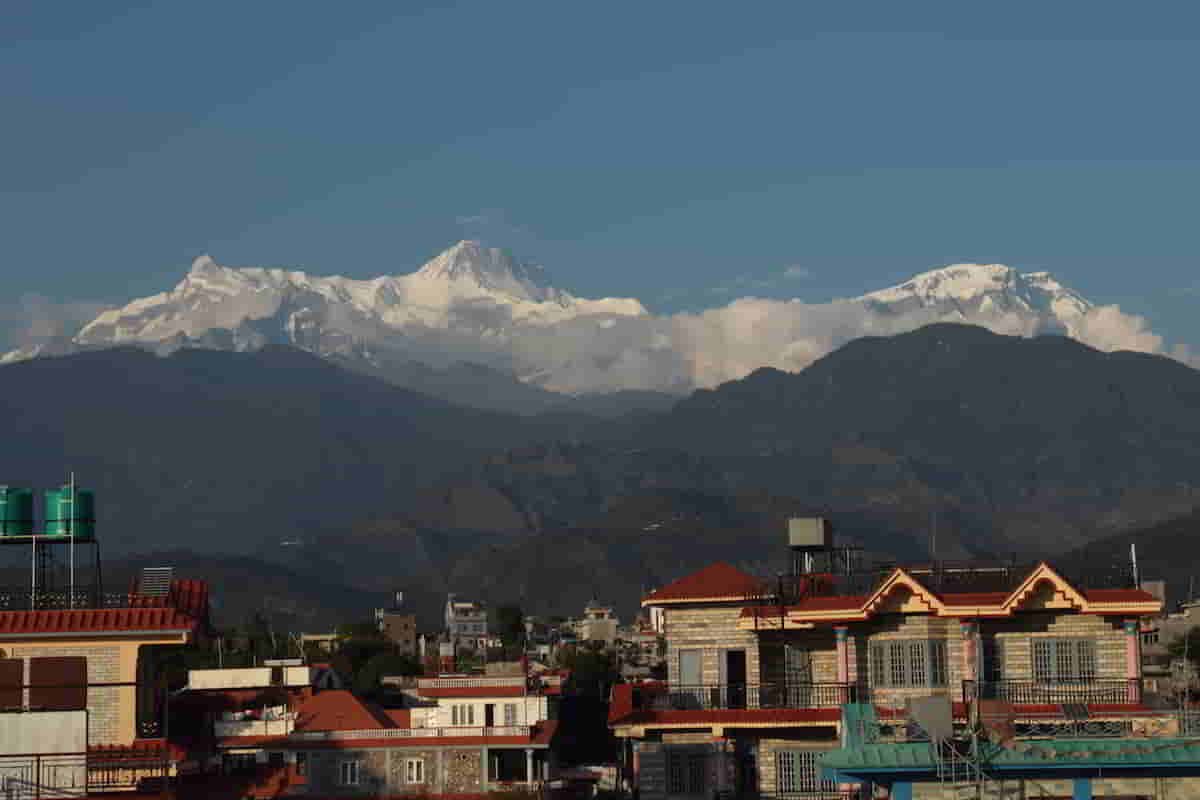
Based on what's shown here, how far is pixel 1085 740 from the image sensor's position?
42.6 meters

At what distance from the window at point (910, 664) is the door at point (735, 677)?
4724mm

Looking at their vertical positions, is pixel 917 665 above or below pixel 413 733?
above

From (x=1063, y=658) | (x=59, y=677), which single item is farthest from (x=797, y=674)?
(x=59, y=677)

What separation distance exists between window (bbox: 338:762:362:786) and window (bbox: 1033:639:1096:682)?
2956 cm

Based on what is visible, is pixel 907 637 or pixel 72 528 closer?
pixel 72 528

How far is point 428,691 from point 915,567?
31.6 m

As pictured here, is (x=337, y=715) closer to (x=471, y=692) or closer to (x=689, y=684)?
(x=471, y=692)

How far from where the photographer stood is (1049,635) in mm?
65438

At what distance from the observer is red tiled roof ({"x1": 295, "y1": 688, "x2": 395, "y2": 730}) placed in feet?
308

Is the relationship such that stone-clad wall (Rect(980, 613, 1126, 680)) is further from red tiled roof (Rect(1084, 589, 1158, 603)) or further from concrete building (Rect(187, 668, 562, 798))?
concrete building (Rect(187, 668, 562, 798))

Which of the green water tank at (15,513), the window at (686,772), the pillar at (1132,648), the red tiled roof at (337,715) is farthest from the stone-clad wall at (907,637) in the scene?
the red tiled roof at (337,715)

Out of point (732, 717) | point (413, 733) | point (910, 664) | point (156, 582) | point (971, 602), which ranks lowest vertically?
point (413, 733)

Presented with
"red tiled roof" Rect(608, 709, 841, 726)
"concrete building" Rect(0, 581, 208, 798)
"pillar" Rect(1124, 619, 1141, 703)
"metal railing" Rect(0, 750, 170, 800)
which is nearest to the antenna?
"concrete building" Rect(0, 581, 208, 798)

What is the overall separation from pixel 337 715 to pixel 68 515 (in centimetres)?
3581
